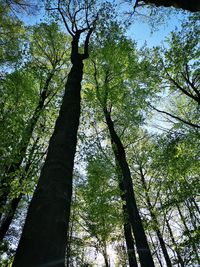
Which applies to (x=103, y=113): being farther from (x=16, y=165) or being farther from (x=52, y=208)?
(x=52, y=208)

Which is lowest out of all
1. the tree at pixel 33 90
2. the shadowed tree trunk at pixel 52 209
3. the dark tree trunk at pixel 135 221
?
the shadowed tree trunk at pixel 52 209

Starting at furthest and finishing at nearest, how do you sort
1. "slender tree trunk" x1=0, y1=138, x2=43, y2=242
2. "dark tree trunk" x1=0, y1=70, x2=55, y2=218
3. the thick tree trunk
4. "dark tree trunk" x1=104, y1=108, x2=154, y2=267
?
"slender tree trunk" x1=0, y1=138, x2=43, y2=242, "dark tree trunk" x1=0, y1=70, x2=55, y2=218, "dark tree trunk" x1=104, y1=108, x2=154, y2=267, the thick tree trunk

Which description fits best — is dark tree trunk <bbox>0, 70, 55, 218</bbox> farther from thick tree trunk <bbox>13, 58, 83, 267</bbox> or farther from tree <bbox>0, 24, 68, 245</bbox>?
thick tree trunk <bbox>13, 58, 83, 267</bbox>

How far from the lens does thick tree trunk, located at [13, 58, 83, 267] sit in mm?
1824

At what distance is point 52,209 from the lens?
221 cm

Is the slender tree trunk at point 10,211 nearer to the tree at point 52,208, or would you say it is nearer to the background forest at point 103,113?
the background forest at point 103,113

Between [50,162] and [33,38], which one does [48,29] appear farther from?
[50,162]

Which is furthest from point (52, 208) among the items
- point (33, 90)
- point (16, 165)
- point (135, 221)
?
point (33, 90)

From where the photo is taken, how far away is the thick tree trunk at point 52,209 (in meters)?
1.82

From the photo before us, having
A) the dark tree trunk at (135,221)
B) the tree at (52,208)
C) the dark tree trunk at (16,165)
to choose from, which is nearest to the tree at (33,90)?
the dark tree trunk at (16,165)

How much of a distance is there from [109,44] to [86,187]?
9.91 metres

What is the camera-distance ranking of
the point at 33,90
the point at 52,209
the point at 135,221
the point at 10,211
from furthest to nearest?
1. the point at 33,90
2. the point at 10,211
3. the point at 135,221
4. the point at 52,209

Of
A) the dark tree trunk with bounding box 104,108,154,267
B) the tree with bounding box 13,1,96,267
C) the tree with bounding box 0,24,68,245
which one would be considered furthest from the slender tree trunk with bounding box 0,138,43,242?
the tree with bounding box 13,1,96,267

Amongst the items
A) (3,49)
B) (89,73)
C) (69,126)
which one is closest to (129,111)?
(89,73)
